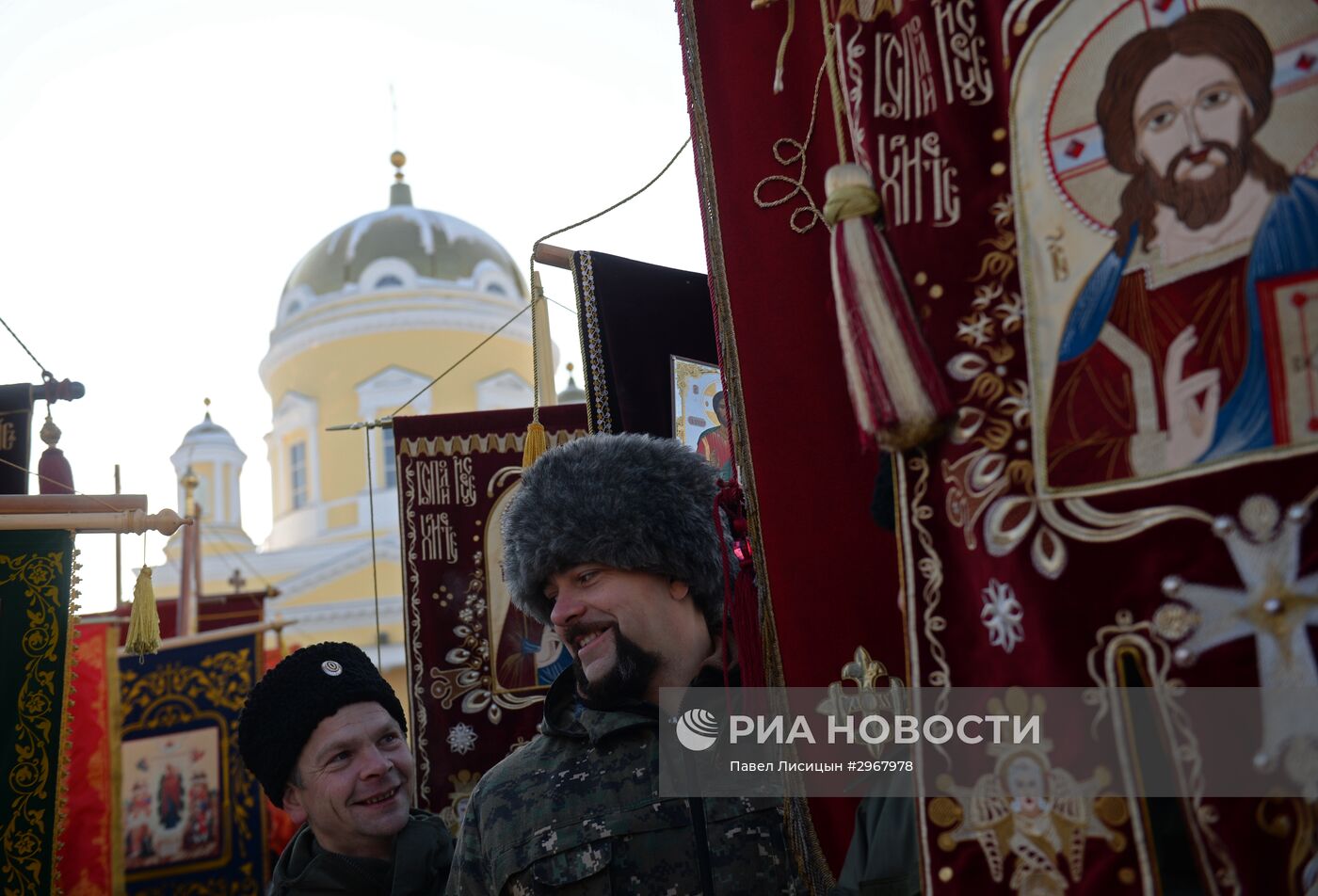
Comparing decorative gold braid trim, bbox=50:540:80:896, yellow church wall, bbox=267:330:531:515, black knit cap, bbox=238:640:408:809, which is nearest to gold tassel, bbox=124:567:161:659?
decorative gold braid trim, bbox=50:540:80:896

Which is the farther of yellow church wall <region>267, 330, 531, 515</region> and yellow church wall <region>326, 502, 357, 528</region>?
yellow church wall <region>326, 502, 357, 528</region>

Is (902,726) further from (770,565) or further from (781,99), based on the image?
(781,99)

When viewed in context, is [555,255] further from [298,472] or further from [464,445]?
[298,472]

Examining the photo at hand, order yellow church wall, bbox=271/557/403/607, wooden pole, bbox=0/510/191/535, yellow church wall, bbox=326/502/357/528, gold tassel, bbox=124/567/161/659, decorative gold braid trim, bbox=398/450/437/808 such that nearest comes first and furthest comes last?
wooden pole, bbox=0/510/191/535 < gold tassel, bbox=124/567/161/659 < decorative gold braid trim, bbox=398/450/437/808 < yellow church wall, bbox=271/557/403/607 < yellow church wall, bbox=326/502/357/528

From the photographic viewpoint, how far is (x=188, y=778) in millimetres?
7020

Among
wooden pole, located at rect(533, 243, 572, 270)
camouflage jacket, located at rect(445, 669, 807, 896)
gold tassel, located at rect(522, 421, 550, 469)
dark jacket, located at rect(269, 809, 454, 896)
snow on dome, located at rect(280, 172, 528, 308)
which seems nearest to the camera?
camouflage jacket, located at rect(445, 669, 807, 896)

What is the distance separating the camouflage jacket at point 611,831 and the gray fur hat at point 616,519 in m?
0.27

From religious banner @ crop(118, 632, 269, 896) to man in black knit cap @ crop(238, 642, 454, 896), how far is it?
4.61 meters

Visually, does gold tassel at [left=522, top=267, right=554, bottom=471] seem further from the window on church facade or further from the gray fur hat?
the window on church facade

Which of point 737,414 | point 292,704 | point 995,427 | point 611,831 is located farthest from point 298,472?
point 995,427

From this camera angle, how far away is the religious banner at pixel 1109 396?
4.05ft

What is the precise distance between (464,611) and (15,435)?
190cm

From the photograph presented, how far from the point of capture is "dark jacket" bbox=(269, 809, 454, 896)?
2.62 meters

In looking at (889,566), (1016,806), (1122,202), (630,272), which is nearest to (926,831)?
(1016,806)
